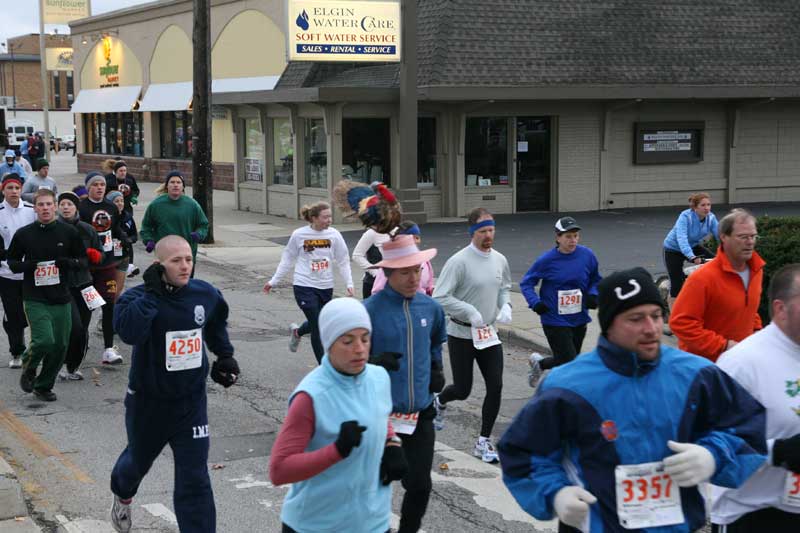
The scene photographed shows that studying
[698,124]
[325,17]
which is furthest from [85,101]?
[698,124]

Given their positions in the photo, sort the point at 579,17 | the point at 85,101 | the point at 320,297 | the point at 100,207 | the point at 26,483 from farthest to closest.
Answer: the point at 85,101
the point at 579,17
the point at 100,207
the point at 320,297
the point at 26,483

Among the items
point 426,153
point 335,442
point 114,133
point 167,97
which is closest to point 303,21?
point 426,153

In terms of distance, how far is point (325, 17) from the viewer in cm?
2339

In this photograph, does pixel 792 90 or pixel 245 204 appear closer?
pixel 792 90

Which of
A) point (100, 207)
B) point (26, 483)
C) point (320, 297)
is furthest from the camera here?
point (100, 207)

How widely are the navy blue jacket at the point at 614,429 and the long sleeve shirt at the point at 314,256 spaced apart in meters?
6.66

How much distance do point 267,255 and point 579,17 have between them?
1184 centimetres

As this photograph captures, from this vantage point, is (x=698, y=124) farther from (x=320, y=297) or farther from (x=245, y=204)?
(x=320, y=297)

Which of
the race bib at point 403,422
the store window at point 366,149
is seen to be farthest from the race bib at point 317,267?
the store window at point 366,149

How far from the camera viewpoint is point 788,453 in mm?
4000

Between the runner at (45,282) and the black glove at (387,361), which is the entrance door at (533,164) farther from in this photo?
the black glove at (387,361)

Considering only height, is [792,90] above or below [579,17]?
below

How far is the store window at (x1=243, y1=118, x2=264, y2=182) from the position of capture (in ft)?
92.7

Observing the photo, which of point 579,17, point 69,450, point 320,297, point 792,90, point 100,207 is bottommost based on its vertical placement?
point 69,450
